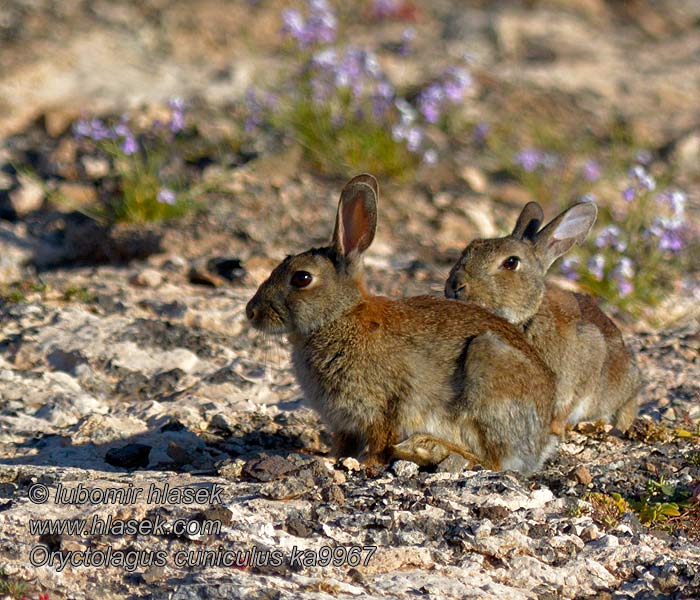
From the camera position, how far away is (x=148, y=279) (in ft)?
28.2

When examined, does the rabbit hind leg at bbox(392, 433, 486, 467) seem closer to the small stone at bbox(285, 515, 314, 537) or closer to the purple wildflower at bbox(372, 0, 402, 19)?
the small stone at bbox(285, 515, 314, 537)

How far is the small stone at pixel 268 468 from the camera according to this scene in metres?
5.32

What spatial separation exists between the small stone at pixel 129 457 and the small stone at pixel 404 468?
54.1 inches

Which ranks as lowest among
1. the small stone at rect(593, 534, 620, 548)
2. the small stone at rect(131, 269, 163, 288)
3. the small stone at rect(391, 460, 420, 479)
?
the small stone at rect(593, 534, 620, 548)

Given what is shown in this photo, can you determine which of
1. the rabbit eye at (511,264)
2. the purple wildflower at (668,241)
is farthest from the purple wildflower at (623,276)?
the rabbit eye at (511,264)

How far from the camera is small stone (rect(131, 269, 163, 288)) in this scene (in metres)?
8.59

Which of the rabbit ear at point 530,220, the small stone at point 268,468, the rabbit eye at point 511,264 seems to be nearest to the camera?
the small stone at point 268,468

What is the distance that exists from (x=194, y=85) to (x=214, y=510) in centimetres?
873

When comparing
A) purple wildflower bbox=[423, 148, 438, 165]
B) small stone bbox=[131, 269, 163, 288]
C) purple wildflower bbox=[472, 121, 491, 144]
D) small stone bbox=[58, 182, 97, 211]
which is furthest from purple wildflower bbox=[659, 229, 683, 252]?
small stone bbox=[58, 182, 97, 211]

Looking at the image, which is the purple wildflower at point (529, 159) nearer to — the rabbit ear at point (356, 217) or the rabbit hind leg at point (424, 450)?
the rabbit ear at point (356, 217)

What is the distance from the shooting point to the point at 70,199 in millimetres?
10086

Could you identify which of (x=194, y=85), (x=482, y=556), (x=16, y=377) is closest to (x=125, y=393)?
(x=16, y=377)

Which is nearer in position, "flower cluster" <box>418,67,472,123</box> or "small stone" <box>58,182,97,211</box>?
"small stone" <box>58,182,97,211</box>

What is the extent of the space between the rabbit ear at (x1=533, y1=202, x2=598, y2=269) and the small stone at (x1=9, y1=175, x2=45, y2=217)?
5063mm
